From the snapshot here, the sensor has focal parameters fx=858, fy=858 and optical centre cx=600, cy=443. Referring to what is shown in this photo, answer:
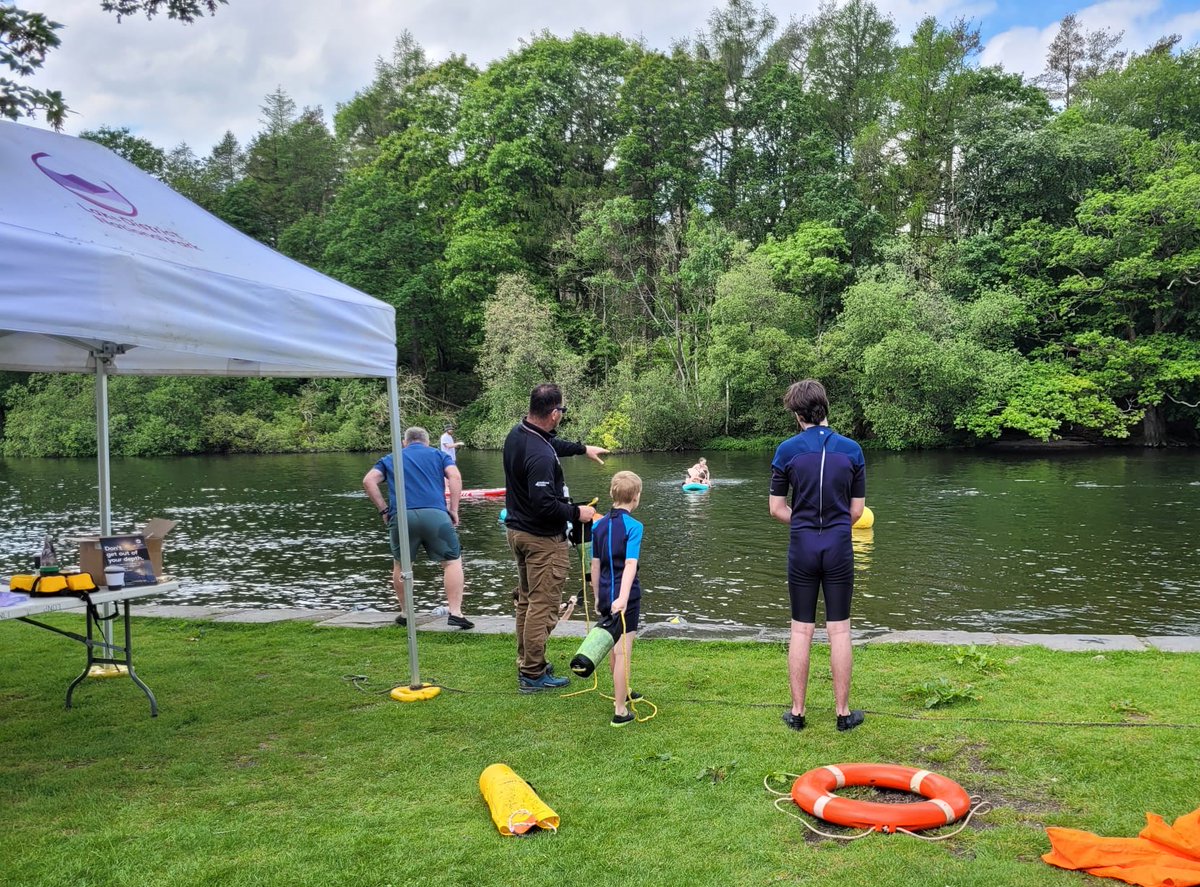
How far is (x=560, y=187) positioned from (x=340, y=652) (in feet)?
168

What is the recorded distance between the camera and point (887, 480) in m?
26.2

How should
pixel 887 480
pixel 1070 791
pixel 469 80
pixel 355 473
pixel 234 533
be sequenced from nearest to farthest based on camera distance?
1. pixel 1070 791
2. pixel 234 533
3. pixel 887 480
4. pixel 355 473
5. pixel 469 80

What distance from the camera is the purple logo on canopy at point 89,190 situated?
15.6ft

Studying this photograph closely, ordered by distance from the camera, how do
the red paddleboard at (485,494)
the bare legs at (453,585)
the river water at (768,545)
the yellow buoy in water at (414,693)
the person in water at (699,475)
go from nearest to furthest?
the yellow buoy in water at (414,693) < the bare legs at (453,585) < the river water at (768,545) < the red paddleboard at (485,494) < the person in water at (699,475)

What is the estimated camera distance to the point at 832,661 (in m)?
5.02

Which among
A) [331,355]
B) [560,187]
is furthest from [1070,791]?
[560,187]

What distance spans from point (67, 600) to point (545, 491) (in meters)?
2.91

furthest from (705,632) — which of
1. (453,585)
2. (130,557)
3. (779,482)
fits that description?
(130,557)

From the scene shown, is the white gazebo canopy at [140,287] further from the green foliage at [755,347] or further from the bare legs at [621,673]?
the green foliage at [755,347]

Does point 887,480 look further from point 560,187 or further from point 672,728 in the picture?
point 560,187

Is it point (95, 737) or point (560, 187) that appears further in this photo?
point (560, 187)

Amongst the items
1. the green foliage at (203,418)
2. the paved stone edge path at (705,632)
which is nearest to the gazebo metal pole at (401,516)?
the paved stone edge path at (705,632)

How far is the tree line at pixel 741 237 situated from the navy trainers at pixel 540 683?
34.4 m

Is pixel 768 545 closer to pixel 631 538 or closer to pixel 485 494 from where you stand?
pixel 485 494
